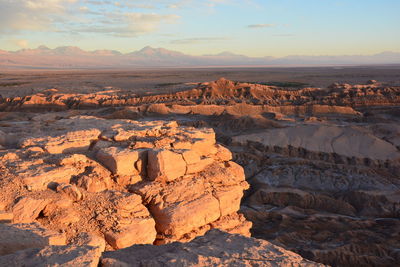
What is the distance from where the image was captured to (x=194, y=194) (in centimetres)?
575

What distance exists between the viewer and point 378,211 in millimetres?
10289

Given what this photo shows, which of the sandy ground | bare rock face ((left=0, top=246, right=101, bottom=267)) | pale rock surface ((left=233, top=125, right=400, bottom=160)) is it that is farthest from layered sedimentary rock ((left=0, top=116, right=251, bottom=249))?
the sandy ground

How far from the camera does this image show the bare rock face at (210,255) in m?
2.94

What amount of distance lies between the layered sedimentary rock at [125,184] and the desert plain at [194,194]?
0.06 feet

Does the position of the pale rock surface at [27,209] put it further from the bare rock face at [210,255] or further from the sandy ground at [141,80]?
the sandy ground at [141,80]

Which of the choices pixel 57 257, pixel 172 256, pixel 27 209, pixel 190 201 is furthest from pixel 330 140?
pixel 57 257

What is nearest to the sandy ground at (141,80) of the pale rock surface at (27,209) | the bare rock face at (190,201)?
the bare rock face at (190,201)

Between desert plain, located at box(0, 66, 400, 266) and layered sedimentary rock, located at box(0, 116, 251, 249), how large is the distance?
2cm

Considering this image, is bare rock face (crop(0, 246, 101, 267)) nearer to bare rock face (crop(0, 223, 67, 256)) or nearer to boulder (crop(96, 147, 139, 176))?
bare rock face (crop(0, 223, 67, 256))

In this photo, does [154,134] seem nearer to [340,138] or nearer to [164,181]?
[164,181]

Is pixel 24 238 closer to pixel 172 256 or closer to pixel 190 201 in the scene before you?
pixel 172 256

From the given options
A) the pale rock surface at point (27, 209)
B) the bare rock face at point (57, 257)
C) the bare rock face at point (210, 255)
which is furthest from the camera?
the pale rock surface at point (27, 209)

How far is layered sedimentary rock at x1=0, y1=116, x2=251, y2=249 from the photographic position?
181 inches

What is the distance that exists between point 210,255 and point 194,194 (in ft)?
8.83
